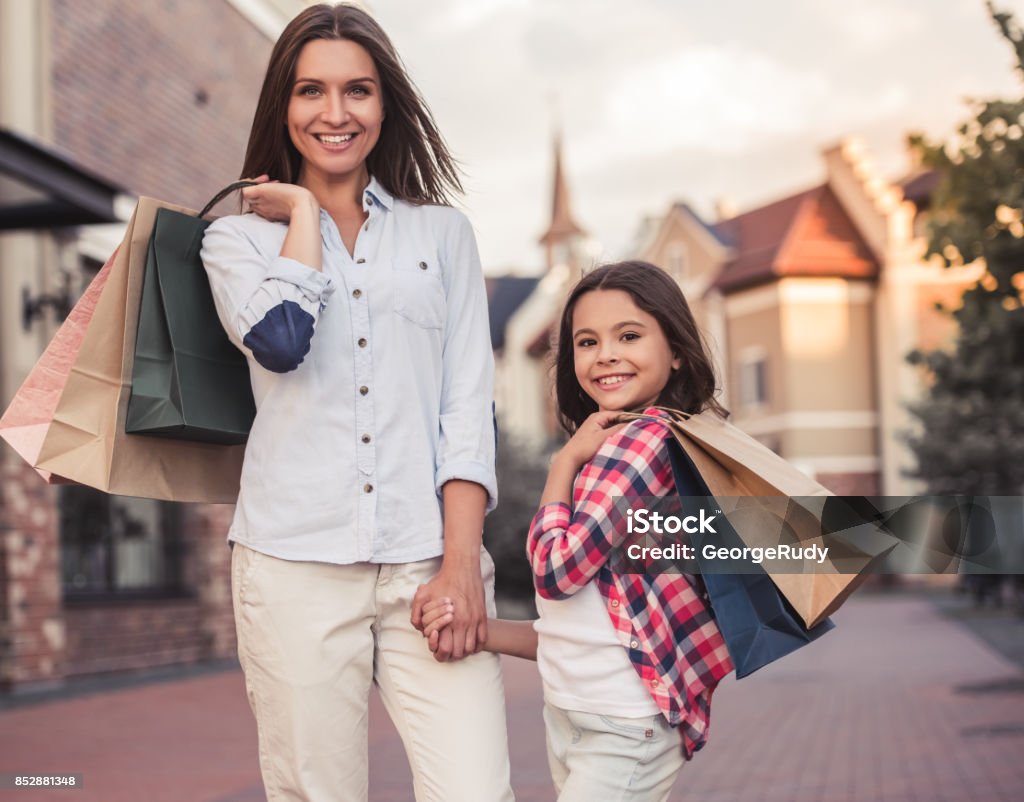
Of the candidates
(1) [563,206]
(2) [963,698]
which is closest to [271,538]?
(2) [963,698]

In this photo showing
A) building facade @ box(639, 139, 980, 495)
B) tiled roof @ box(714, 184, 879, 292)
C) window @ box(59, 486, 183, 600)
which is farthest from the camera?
tiled roof @ box(714, 184, 879, 292)

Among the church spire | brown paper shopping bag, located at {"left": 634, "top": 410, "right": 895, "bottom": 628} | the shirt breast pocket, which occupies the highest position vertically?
the church spire

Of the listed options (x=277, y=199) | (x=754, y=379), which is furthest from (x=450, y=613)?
(x=754, y=379)

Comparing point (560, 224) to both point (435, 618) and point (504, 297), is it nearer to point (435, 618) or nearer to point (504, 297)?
point (504, 297)

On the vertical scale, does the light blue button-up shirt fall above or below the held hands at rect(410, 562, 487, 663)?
above

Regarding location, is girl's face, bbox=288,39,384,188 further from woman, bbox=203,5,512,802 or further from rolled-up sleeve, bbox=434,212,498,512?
rolled-up sleeve, bbox=434,212,498,512

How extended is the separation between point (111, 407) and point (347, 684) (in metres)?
0.64

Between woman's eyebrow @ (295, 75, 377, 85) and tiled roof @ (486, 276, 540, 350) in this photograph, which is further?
tiled roof @ (486, 276, 540, 350)

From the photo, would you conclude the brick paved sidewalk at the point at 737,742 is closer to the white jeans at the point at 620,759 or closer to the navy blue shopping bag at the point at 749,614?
the white jeans at the point at 620,759

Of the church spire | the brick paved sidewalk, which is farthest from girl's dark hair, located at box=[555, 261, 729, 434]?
the church spire

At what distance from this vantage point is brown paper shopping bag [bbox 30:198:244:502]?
97.3 inches

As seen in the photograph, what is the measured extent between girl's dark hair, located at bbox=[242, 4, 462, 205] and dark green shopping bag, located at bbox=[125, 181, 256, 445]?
0.14 metres

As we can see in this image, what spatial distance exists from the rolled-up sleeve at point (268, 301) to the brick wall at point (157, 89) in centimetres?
933

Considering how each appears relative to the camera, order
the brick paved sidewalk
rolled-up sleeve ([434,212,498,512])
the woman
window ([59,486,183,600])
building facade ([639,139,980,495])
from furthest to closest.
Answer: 1. building facade ([639,139,980,495])
2. window ([59,486,183,600])
3. the brick paved sidewalk
4. rolled-up sleeve ([434,212,498,512])
5. the woman
